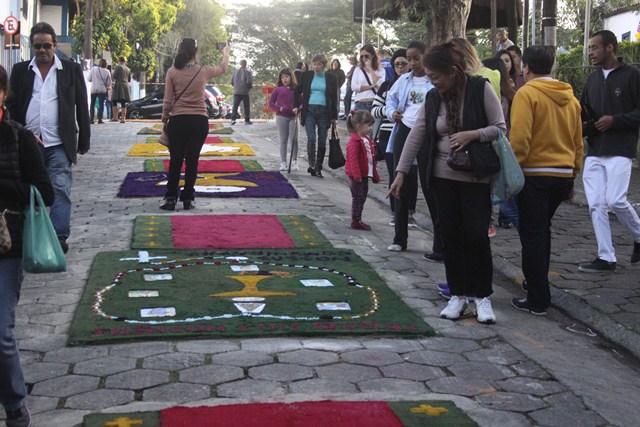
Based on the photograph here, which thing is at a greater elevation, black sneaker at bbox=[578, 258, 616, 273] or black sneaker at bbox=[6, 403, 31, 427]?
black sneaker at bbox=[578, 258, 616, 273]

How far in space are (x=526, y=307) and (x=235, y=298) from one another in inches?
81.3

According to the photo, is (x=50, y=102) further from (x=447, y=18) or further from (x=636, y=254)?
(x=447, y=18)

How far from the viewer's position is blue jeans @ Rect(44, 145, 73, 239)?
8.48 metres

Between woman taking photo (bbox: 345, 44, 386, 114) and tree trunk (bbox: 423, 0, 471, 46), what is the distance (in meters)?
2.37

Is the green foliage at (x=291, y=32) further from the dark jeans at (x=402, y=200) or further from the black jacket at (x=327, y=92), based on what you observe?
the dark jeans at (x=402, y=200)

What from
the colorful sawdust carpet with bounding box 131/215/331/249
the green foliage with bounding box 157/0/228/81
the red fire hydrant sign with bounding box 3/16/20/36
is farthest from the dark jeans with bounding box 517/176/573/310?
the green foliage with bounding box 157/0/228/81

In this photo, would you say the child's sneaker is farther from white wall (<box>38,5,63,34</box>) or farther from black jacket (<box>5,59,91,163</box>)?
white wall (<box>38,5,63,34</box>)

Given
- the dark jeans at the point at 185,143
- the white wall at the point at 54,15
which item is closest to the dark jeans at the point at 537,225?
the dark jeans at the point at 185,143

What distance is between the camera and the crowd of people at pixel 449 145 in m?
4.61

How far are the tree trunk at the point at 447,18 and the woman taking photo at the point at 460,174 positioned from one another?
33.8 feet

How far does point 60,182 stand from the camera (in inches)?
337

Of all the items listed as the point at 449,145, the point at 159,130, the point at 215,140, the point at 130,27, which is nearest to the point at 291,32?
the point at 130,27

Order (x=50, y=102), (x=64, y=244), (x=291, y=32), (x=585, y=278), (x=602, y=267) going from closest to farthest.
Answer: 1. (x=585, y=278)
2. (x=602, y=267)
3. (x=50, y=102)
4. (x=64, y=244)
5. (x=291, y=32)

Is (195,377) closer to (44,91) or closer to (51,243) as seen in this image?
(51,243)
